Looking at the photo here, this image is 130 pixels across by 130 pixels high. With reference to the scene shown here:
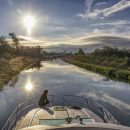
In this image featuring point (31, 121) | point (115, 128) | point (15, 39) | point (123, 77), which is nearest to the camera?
point (115, 128)

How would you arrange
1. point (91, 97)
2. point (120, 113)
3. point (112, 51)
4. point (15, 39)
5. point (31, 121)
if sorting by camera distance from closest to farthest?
point (31, 121), point (120, 113), point (91, 97), point (112, 51), point (15, 39)

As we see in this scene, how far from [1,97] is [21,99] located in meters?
2.36

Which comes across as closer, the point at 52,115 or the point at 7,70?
the point at 52,115

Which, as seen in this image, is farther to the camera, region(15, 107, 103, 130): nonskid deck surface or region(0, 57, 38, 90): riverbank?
region(0, 57, 38, 90): riverbank

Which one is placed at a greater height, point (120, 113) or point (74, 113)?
point (74, 113)

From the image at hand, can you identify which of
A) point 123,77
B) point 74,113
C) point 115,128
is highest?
point 115,128

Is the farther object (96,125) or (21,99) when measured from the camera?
(21,99)

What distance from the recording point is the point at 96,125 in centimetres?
627

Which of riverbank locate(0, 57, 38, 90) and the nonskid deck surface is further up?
the nonskid deck surface

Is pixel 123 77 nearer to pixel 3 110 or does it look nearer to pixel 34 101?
pixel 34 101

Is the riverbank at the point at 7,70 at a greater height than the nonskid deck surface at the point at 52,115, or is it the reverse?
the nonskid deck surface at the point at 52,115

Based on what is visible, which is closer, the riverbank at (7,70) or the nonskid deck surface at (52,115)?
the nonskid deck surface at (52,115)

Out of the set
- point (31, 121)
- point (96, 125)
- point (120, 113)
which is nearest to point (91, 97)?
point (120, 113)

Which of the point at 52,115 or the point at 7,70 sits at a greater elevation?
the point at 52,115
